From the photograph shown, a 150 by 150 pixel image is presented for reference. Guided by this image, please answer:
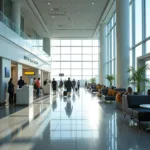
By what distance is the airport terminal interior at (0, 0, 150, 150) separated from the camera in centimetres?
547

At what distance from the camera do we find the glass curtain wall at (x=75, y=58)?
37688mm

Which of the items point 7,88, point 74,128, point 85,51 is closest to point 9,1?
point 7,88

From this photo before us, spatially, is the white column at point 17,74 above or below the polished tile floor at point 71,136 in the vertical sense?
above

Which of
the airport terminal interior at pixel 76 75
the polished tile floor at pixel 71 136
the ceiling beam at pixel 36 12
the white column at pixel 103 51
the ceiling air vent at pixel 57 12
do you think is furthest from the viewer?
the white column at pixel 103 51

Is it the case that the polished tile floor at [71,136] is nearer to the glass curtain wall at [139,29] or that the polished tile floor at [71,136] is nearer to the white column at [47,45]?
the glass curtain wall at [139,29]

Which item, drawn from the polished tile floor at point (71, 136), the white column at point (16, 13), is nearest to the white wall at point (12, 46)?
the white column at point (16, 13)

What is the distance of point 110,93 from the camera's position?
45.2 feet

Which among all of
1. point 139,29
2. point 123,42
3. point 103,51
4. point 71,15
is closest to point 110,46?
point 103,51

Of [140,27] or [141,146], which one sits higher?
[140,27]

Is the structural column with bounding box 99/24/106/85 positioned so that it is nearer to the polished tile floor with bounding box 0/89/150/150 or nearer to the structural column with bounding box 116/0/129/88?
the structural column with bounding box 116/0/129/88

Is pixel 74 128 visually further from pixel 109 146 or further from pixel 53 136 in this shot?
pixel 109 146

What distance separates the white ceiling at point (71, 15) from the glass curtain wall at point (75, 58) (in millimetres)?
5940

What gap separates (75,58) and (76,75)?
2.97m

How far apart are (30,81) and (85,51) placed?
1661 centimetres
